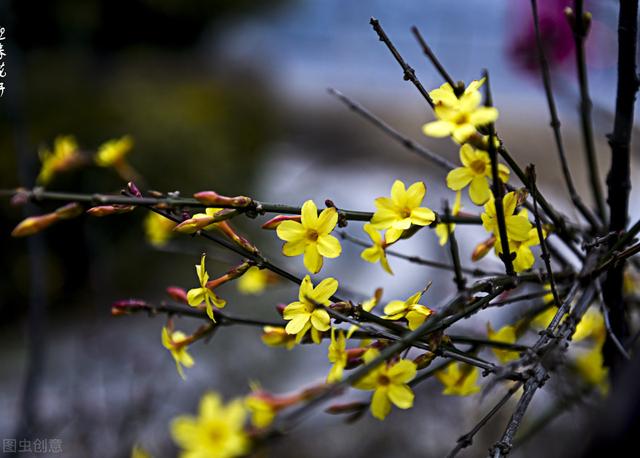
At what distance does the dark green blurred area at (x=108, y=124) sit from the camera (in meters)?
3.01

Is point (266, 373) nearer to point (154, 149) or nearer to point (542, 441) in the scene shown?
point (542, 441)

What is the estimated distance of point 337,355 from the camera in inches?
23.1

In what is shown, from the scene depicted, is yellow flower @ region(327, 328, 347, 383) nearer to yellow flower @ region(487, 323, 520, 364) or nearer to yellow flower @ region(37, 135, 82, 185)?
yellow flower @ region(487, 323, 520, 364)

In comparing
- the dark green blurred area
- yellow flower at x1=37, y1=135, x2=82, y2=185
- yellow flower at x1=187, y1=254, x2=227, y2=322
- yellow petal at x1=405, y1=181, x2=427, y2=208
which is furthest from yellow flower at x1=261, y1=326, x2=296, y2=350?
the dark green blurred area

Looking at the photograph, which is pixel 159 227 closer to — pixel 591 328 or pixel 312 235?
pixel 312 235

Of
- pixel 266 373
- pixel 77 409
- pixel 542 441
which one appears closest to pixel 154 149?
pixel 266 373

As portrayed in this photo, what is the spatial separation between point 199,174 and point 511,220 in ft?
9.84

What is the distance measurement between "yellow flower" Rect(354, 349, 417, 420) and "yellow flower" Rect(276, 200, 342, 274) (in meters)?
0.10

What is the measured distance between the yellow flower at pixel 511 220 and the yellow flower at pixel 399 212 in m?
0.05

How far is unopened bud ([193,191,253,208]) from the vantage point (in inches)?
22.7

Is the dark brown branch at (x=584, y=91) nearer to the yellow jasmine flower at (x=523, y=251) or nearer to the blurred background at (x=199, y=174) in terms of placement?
the blurred background at (x=199, y=174)

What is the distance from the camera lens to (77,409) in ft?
5.10

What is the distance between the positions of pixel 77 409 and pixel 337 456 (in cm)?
73

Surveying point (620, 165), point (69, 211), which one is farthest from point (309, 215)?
point (620, 165)
